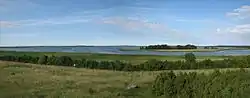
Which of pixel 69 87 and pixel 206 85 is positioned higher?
pixel 206 85

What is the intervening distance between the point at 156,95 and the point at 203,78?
16.0 ft

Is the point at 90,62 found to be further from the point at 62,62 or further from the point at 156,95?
the point at 156,95

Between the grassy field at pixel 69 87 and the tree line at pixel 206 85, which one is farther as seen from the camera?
the grassy field at pixel 69 87

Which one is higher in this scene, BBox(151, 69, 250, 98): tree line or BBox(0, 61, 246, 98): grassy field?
BBox(151, 69, 250, 98): tree line

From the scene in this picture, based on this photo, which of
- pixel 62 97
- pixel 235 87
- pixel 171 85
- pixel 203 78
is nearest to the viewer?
pixel 235 87

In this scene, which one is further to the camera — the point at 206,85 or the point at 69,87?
the point at 69,87

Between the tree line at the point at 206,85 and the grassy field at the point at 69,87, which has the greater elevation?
the tree line at the point at 206,85

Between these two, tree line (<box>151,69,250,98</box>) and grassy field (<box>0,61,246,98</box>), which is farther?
grassy field (<box>0,61,246,98</box>)

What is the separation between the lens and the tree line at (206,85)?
22.7m

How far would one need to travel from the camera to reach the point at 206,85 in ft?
83.0

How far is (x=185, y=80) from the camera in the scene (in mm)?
28125

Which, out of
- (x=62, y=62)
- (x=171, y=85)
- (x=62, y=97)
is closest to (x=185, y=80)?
(x=171, y=85)

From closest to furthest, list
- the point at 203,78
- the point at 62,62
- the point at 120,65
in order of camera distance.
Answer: the point at 203,78
the point at 120,65
the point at 62,62

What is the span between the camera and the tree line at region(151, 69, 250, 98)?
894 inches
